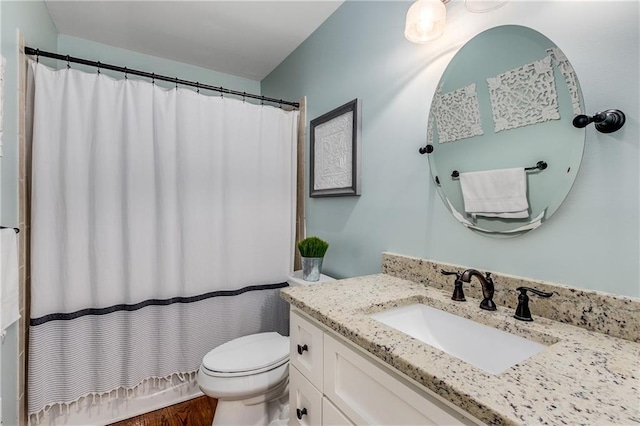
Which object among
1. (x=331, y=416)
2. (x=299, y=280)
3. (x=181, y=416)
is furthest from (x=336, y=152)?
(x=181, y=416)

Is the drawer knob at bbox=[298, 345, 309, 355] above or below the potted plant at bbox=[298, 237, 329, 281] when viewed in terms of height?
below

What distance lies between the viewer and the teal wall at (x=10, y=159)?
1146 millimetres

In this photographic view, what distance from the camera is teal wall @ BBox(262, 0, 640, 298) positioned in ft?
2.41

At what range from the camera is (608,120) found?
732 mm

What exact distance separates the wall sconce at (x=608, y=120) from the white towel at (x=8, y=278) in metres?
1.86

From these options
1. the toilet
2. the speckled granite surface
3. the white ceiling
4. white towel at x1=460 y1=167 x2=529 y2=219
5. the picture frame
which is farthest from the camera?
the white ceiling

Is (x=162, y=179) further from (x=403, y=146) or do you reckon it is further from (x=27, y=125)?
(x=403, y=146)

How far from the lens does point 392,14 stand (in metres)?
1.37

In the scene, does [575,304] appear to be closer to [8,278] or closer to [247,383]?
[247,383]

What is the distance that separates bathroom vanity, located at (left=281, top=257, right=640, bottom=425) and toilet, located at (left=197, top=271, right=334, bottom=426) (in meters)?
0.38

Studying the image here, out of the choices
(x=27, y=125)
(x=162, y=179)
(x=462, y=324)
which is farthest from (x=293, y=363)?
(x=27, y=125)

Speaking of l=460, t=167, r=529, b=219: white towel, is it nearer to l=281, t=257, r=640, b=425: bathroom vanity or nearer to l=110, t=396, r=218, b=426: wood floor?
l=281, t=257, r=640, b=425: bathroom vanity

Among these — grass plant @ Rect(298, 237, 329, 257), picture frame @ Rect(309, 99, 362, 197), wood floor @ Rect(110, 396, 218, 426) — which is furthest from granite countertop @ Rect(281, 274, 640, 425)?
wood floor @ Rect(110, 396, 218, 426)

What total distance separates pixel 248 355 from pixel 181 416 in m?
0.66
